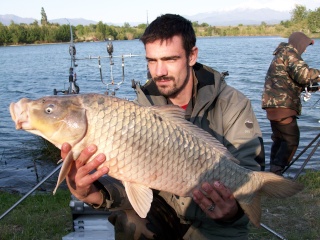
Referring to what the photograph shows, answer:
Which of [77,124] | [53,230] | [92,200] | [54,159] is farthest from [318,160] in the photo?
[77,124]

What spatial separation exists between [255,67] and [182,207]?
16804mm

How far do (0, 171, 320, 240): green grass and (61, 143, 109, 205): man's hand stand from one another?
119cm

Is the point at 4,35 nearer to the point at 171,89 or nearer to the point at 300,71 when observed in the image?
the point at 300,71

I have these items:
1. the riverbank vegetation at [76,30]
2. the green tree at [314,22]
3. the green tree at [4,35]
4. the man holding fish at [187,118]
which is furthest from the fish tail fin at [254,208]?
the green tree at [4,35]

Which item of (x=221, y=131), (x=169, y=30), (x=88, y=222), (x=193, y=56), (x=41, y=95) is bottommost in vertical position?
(x=41, y=95)

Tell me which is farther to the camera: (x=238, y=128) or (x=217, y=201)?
(x=238, y=128)

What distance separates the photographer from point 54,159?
686cm

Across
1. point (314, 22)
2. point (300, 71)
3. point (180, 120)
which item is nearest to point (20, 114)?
point (180, 120)

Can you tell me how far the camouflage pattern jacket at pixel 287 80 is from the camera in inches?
182

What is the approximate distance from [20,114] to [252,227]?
2.15m

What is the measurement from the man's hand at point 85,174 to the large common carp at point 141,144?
0.03 meters

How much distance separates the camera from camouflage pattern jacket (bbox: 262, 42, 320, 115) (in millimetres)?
4621

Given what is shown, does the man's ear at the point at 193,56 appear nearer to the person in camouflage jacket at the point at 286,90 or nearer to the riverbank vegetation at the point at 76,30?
the person in camouflage jacket at the point at 286,90

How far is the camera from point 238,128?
2422 millimetres
